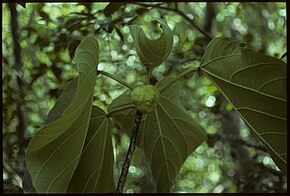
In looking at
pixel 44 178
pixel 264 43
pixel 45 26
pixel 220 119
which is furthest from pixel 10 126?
pixel 264 43

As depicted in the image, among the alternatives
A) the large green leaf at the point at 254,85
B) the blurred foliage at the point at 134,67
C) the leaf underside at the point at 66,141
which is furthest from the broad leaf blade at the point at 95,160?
the blurred foliage at the point at 134,67

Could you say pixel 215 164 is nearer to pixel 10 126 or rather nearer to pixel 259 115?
pixel 10 126

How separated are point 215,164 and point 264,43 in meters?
0.53

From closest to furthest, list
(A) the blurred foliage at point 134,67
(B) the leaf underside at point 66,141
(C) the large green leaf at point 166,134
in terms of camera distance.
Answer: (B) the leaf underside at point 66,141 < (C) the large green leaf at point 166,134 < (A) the blurred foliage at point 134,67

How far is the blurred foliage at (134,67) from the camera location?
104 centimetres

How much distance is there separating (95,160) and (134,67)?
39.3 inches

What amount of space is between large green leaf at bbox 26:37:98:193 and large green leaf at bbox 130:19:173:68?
0.14 feet

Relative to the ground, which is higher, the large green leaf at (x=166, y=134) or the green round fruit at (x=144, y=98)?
the green round fruit at (x=144, y=98)

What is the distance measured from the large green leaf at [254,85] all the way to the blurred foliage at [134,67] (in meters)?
0.30

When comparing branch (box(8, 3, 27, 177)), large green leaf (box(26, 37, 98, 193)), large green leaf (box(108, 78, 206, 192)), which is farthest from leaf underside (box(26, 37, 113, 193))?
branch (box(8, 3, 27, 177))

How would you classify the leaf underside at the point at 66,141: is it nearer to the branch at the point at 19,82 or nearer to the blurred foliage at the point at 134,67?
the blurred foliage at the point at 134,67

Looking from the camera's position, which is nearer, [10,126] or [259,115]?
[259,115]

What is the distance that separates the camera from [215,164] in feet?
6.43

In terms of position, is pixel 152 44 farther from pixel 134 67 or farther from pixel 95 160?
pixel 134 67
